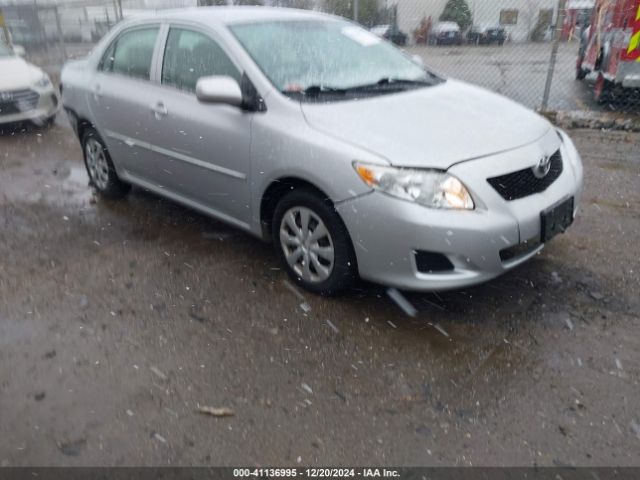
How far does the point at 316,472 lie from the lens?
2.22 m

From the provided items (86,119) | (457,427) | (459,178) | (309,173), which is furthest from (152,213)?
(457,427)

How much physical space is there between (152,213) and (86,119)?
112cm

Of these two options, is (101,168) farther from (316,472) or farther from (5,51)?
(5,51)

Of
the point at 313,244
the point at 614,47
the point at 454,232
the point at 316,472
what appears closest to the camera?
the point at 316,472

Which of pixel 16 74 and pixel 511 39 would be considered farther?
pixel 511 39

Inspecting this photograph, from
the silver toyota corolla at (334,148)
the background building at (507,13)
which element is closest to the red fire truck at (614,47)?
the background building at (507,13)

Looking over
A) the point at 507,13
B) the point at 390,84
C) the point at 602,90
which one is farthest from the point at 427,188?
the point at 507,13

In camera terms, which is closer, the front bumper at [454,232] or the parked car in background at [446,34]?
the front bumper at [454,232]

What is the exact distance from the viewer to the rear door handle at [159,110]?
402 centimetres

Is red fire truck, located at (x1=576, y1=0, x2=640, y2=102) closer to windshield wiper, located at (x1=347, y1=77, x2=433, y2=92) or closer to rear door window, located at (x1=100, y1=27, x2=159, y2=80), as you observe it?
windshield wiper, located at (x1=347, y1=77, x2=433, y2=92)

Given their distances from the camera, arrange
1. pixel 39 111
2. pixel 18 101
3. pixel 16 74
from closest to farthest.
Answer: pixel 18 101 < pixel 16 74 < pixel 39 111

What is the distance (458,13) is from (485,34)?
0.69 metres

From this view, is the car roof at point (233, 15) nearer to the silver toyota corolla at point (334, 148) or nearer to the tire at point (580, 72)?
the silver toyota corolla at point (334, 148)

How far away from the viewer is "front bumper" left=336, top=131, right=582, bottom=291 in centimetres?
281
